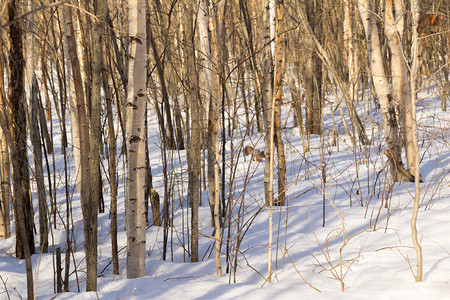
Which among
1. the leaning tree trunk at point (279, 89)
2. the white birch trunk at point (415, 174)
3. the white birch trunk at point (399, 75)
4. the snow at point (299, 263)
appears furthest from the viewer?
the white birch trunk at point (399, 75)

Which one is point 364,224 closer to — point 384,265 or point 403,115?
point 384,265

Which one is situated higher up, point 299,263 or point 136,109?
point 136,109

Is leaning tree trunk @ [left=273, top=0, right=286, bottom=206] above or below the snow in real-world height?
above

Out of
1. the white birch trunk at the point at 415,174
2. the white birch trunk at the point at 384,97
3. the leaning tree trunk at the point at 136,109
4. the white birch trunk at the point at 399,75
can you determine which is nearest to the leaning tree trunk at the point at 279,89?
the white birch trunk at the point at 384,97

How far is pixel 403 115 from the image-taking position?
537 centimetres

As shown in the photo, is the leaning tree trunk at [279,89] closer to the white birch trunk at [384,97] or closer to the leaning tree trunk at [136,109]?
the white birch trunk at [384,97]

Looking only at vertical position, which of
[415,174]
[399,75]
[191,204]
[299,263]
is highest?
[399,75]

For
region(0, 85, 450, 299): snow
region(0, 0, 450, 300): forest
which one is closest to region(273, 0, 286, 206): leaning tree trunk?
region(0, 0, 450, 300): forest

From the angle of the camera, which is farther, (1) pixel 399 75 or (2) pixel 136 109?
(1) pixel 399 75

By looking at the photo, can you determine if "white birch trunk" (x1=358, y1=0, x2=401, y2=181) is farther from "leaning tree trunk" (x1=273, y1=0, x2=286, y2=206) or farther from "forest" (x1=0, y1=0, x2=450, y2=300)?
"leaning tree trunk" (x1=273, y1=0, x2=286, y2=206)

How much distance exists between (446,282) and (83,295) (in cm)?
223

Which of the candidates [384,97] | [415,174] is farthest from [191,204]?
[384,97]

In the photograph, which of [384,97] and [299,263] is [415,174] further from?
[384,97]

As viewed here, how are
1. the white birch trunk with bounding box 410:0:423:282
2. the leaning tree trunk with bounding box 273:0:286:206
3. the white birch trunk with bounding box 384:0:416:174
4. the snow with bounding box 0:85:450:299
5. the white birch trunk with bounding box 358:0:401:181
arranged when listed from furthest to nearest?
the white birch trunk with bounding box 358:0:401:181, the white birch trunk with bounding box 384:0:416:174, the leaning tree trunk with bounding box 273:0:286:206, the snow with bounding box 0:85:450:299, the white birch trunk with bounding box 410:0:423:282
